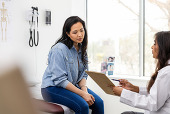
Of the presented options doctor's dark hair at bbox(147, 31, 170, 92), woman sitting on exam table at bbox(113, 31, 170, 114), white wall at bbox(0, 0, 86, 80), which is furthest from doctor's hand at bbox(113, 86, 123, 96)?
white wall at bbox(0, 0, 86, 80)

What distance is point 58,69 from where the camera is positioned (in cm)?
202

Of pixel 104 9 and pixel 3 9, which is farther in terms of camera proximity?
pixel 104 9

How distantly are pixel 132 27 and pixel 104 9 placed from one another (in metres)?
0.56

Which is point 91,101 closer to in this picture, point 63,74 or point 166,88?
point 63,74

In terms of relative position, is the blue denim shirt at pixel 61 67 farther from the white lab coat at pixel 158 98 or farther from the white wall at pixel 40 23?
the white lab coat at pixel 158 98

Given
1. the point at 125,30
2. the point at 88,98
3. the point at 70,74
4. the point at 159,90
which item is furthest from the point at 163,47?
the point at 125,30

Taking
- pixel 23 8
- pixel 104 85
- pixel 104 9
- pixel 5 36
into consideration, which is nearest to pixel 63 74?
pixel 104 85

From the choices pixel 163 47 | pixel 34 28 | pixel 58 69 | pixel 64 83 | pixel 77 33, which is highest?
pixel 34 28

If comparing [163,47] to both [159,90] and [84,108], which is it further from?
[84,108]

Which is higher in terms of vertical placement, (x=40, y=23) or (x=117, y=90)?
(x=40, y=23)

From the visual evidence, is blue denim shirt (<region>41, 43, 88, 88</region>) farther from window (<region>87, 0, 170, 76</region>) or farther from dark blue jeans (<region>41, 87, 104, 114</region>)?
window (<region>87, 0, 170, 76</region>)

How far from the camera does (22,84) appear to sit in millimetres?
182

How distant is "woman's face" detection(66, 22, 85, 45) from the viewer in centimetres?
215

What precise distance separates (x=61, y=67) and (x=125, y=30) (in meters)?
1.61
